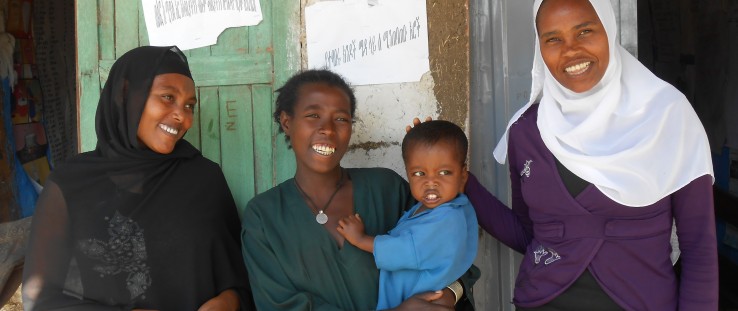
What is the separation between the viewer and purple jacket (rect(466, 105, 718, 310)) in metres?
1.75

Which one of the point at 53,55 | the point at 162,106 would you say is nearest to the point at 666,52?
the point at 162,106

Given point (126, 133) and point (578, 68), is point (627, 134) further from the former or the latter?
point (126, 133)

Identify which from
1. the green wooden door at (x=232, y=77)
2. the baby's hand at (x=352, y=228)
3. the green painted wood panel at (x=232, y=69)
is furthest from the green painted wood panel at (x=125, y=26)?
the baby's hand at (x=352, y=228)

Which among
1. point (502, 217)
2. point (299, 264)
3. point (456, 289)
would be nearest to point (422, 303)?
point (456, 289)

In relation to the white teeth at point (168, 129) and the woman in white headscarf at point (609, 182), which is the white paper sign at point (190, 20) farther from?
the woman in white headscarf at point (609, 182)

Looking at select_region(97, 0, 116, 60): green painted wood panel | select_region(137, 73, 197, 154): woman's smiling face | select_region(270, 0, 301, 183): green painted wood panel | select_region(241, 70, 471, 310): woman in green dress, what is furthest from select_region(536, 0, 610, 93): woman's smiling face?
Result: select_region(97, 0, 116, 60): green painted wood panel

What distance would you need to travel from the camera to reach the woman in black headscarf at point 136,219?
212 centimetres

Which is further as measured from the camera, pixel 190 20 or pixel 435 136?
pixel 190 20

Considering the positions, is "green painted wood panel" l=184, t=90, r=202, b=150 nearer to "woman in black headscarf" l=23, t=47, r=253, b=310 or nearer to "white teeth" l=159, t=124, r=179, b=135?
"woman in black headscarf" l=23, t=47, r=253, b=310

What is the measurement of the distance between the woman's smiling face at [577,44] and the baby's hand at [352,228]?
2.57 feet

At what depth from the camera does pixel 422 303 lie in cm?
190

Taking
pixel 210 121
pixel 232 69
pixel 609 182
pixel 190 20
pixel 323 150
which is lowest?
pixel 609 182

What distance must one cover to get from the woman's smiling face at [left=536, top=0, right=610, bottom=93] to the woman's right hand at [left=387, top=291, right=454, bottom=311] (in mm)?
778

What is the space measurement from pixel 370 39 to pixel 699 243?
1.48 m
